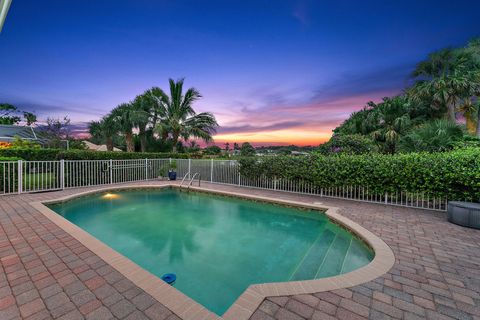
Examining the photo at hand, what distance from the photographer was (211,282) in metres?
3.04

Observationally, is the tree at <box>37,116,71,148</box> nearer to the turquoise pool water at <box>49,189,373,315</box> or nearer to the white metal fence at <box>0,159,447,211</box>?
the white metal fence at <box>0,159,447,211</box>

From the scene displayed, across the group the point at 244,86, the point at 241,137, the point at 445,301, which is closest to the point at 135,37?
the point at 244,86

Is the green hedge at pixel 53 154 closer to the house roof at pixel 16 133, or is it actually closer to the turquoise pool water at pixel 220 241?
the turquoise pool water at pixel 220 241

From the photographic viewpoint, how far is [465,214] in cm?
434

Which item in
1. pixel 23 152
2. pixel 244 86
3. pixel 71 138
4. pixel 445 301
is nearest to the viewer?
pixel 445 301

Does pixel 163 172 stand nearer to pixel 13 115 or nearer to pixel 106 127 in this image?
pixel 106 127

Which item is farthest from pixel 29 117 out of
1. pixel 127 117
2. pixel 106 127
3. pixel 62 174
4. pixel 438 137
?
pixel 438 137

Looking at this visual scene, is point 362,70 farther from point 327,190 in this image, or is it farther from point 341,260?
point 341,260

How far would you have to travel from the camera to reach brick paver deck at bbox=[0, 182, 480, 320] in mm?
1823

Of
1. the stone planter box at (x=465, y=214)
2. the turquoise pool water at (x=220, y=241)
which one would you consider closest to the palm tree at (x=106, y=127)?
the turquoise pool water at (x=220, y=241)

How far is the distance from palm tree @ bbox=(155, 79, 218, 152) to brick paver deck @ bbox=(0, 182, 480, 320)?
12008mm

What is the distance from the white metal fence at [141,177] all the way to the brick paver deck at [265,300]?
3155mm

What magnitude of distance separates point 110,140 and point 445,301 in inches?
802

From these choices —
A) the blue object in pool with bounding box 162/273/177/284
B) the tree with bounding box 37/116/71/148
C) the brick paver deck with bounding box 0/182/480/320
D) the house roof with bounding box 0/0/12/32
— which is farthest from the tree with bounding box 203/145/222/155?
the house roof with bounding box 0/0/12/32
